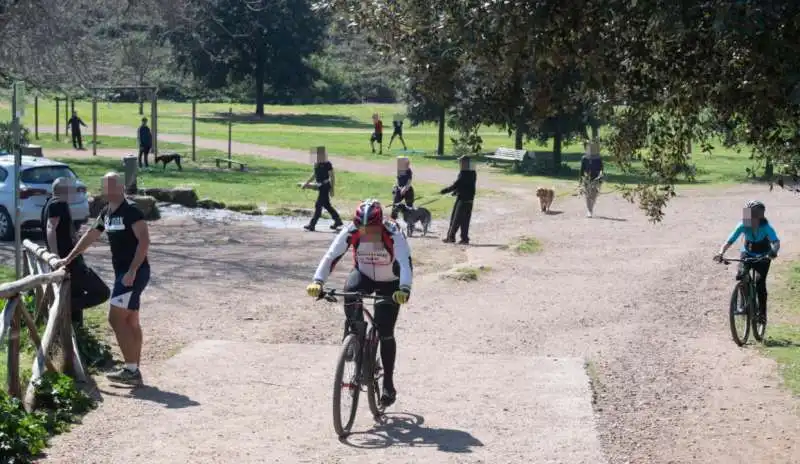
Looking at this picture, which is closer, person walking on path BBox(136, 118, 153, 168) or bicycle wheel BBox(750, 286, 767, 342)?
bicycle wheel BBox(750, 286, 767, 342)

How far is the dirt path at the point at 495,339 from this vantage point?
8883mm

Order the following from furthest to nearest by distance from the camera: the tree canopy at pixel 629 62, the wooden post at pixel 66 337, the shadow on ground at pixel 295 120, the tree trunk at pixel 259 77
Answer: the tree trunk at pixel 259 77 < the shadow on ground at pixel 295 120 < the wooden post at pixel 66 337 < the tree canopy at pixel 629 62

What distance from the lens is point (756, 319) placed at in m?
13.9

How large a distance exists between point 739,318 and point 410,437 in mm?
6247

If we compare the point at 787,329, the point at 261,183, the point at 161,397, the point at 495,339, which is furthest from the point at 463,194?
the point at 161,397

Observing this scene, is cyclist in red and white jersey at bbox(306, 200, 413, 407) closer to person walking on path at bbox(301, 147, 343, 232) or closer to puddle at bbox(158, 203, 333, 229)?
person walking on path at bbox(301, 147, 343, 232)

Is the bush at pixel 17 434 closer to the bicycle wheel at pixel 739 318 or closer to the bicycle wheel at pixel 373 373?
the bicycle wheel at pixel 373 373

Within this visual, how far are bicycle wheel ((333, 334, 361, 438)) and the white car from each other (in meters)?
13.1

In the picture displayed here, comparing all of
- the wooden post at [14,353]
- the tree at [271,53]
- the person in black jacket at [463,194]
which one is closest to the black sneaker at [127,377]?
the wooden post at [14,353]

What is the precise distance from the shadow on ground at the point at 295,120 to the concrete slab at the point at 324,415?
55988 millimetres

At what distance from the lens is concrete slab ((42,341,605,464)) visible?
8.40 m

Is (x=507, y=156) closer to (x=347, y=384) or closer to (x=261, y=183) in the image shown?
(x=261, y=183)

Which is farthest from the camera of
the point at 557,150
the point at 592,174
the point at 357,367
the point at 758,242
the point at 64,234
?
the point at 557,150

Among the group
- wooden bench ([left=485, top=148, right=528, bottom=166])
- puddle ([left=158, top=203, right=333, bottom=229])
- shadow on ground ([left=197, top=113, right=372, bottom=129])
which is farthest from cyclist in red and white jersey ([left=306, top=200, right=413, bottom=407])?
shadow on ground ([left=197, top=113, right=372, bottom=129])
